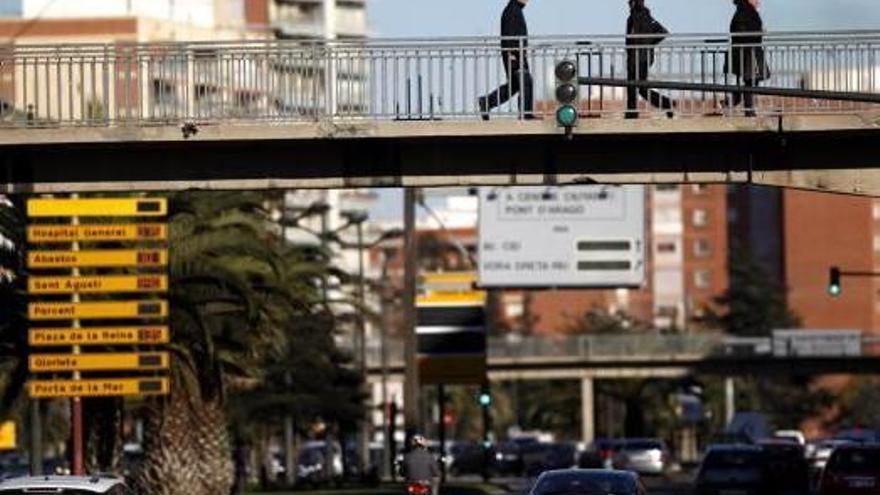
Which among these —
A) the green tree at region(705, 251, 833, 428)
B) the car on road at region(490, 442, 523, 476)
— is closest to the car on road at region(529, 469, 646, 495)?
the car on road at region(490, 442, 523, 476)

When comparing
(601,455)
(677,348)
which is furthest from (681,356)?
(601,455)

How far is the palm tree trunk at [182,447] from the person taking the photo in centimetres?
4868

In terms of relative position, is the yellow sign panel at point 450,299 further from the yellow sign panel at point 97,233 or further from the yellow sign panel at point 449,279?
the yellow sign panel at point 97,233

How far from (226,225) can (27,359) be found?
4.77 meters

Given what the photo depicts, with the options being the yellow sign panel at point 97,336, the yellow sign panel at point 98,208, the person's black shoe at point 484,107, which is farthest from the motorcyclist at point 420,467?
the person's black shoe at point 484,107

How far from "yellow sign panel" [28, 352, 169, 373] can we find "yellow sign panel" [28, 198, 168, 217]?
255cm

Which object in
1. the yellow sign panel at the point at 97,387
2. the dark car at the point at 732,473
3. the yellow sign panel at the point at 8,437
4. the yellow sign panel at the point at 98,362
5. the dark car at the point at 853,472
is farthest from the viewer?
the yellow sign panel at the point at 8,437

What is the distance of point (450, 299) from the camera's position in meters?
63.8

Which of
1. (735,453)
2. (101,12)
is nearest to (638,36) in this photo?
(735,453)

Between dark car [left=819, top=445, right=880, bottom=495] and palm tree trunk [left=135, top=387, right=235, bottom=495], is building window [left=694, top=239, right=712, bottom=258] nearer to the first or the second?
palm tree trunk [left=135, top=387, right=235, bottom=495]

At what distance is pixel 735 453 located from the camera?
54656mm

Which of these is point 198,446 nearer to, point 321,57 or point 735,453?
point 735,453

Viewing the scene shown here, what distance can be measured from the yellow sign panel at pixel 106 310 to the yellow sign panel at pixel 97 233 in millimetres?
1177

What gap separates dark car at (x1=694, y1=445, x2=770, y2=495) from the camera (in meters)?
53.2
